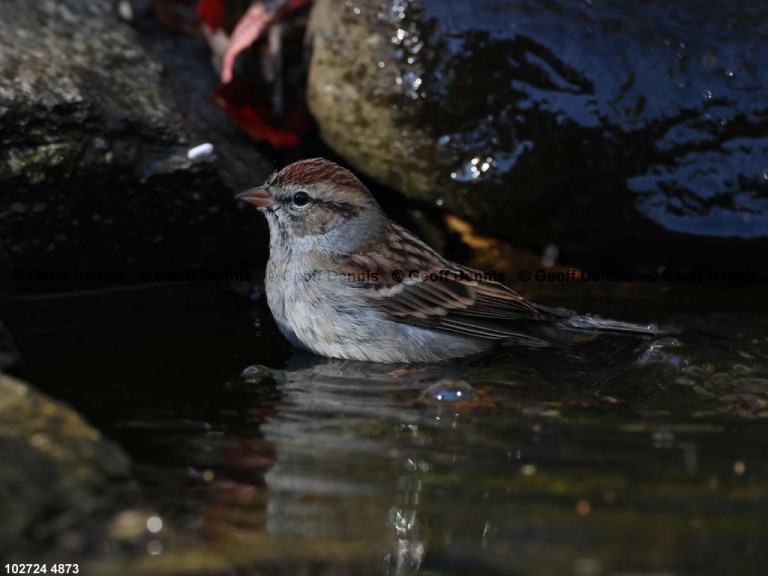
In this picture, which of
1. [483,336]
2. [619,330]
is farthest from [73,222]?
[619,330]

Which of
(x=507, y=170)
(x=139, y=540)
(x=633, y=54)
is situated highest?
(x=633, y=54)

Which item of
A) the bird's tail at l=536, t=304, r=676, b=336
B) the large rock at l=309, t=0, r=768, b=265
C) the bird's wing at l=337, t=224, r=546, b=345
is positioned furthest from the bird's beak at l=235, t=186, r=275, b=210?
the bird's tail at l=536, t=304, r=676, b=336

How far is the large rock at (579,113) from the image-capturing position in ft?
19.9

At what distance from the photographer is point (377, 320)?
5297 mm

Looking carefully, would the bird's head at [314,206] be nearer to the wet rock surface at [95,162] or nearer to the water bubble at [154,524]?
the wet rock surface at [95,162]

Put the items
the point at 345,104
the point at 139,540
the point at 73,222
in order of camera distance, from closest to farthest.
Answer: the point at 139,540 < the point at 73,222 < the point at 345,104

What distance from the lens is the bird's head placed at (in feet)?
18.3

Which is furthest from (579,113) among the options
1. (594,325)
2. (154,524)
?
(154,524)

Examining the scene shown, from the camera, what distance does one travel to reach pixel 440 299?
545cm

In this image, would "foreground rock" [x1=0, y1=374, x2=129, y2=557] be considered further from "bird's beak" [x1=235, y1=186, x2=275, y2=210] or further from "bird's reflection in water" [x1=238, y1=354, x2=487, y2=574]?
"bird's beak" [x1=235, y1=186, x2=275, y2=210]

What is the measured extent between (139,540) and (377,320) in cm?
259

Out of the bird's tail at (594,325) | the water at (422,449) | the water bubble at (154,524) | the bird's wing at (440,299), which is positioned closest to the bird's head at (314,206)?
the bird's wing at (440,299)

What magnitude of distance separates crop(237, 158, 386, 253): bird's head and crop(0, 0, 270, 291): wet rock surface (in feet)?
2.34

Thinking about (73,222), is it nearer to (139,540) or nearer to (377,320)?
(377,320)
